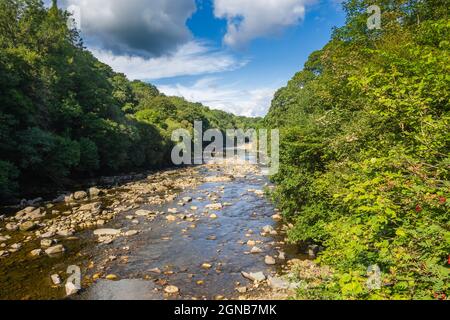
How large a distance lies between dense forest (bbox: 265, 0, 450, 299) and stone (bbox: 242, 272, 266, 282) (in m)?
2.79

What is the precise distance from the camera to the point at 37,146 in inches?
898

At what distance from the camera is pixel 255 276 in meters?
11.0

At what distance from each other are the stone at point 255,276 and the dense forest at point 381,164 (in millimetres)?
2793

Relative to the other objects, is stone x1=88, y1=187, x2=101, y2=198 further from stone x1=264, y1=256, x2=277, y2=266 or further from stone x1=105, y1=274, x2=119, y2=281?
stone x1=264, y1=256, x2=277, y2=266

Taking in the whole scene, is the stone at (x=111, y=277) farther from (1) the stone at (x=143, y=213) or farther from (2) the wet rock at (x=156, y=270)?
(1) the stone at (x=143, y=213)

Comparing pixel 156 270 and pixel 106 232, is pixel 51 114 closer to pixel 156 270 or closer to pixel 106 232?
pixel 106 232

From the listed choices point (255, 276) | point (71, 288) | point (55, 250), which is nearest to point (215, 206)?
point (255, 276)

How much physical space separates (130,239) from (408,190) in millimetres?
13005

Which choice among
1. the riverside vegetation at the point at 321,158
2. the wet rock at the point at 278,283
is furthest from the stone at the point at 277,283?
the riverside vegetation at the point at 321,158

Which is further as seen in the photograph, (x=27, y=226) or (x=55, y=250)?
(x=27, y=226)

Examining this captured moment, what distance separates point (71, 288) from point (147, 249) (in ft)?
13.7

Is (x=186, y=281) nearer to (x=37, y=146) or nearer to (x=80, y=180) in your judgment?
(x=37, y=146)

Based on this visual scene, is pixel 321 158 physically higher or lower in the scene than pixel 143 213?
higher

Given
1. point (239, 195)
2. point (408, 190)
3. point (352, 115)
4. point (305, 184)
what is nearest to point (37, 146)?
point (239, 195)
